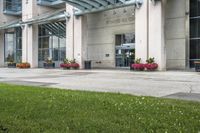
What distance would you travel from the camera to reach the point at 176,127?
6043mm

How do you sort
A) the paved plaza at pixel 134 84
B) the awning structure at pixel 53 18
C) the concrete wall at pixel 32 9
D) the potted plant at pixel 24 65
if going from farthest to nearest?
the concrete wall at pixel 32 9 < the potted plant at pixel 24 65 < the awning structure at pixel 53 18 < the paved plaza at pixel 134 84

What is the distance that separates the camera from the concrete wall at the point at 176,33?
3566 centimetres

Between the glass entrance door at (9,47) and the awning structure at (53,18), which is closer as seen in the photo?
the awning structure at (53,18)

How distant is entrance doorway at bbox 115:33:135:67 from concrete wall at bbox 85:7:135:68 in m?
0.51

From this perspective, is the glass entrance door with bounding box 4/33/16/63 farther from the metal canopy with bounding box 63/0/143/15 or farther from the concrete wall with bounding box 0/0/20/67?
the metal canopy with bounding box 63/0/143/15

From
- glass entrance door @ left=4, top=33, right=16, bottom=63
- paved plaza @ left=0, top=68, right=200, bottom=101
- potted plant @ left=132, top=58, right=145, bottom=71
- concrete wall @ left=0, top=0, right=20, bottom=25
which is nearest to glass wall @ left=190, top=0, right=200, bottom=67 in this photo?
potted plant @ left=132, top=58, right=145, bottom=71

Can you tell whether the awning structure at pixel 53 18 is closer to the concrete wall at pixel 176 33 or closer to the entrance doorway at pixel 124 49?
the entrance doorway at pixel 124 49

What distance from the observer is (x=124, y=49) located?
137ft

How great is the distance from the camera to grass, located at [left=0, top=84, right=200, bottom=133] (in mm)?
6043

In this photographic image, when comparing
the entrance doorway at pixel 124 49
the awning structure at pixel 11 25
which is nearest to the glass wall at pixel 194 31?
the entrance doorway at pixel 124 49

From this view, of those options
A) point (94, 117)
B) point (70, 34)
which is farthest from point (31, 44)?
point (94, 117)

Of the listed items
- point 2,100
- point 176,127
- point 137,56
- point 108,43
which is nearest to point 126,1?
point 137,56

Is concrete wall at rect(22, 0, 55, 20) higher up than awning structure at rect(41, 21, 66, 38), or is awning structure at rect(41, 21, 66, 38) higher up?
concrete wall at rect(22, 0, 55, 20)

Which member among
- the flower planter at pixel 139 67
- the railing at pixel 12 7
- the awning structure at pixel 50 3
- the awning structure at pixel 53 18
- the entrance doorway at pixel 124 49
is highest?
the railing at pixel 12 7
